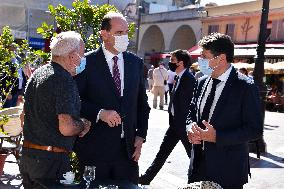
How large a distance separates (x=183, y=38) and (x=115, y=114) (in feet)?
122

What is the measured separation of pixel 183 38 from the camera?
40.4 metres

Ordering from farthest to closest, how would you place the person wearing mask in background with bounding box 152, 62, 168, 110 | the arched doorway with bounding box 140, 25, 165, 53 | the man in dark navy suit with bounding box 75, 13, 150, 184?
1. the arched doorway with bounding box 140, 25, 165, 53
2. the person wearing mask in background with bounding box 152, 62, 168, 110
3. the man in dark navy suit with bounding box 75, 13, 150, 184

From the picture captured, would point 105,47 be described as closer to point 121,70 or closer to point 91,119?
point 121,70

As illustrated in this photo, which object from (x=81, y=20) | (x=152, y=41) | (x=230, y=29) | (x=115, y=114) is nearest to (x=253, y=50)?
(x=230, y=29)

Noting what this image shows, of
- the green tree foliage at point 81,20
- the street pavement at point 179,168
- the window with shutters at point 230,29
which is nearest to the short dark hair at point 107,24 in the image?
the green tree foliage at point 81,20

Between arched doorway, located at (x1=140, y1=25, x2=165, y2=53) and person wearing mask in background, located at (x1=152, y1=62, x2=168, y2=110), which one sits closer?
person wearing mask in background, located at (x1=152, y1=62, x2=168, y2=110)

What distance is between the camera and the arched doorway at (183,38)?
3962 cm

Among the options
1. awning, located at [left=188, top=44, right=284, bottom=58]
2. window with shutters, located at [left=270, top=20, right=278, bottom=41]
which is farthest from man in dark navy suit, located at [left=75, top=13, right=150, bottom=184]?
window with shutters, located at [left=270, top=20, right=278, bottom=41]

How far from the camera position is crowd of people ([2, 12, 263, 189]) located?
336 cm

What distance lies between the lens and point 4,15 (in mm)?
33688

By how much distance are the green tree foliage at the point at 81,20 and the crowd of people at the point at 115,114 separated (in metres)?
1.59

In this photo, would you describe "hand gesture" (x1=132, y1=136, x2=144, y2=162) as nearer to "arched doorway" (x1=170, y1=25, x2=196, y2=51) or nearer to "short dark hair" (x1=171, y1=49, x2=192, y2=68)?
"short dark hair" (x1=171, y1=49, x2=192, y2=68)

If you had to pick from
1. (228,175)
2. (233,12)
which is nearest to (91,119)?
(228,175)

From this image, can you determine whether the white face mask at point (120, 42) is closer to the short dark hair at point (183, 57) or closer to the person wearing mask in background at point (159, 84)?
the short dark hair at point (183, 57)
